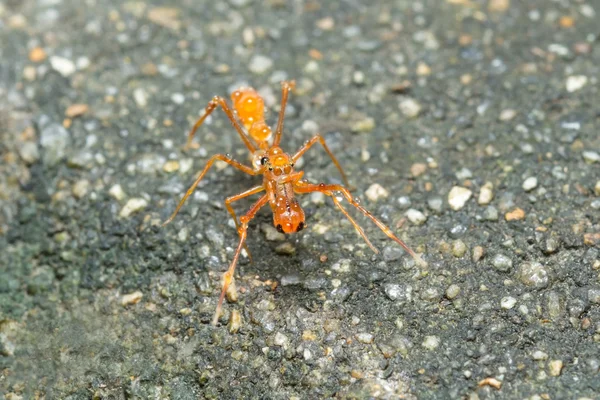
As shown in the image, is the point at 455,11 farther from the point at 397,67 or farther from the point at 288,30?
the point at 288,30

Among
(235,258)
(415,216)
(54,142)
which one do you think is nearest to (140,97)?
(54,142)

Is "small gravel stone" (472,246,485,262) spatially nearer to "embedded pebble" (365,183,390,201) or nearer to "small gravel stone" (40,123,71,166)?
"embedded pebble" (365,183,390,201)

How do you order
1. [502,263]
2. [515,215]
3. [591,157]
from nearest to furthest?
[502,263]
[515,215]
[591,157]

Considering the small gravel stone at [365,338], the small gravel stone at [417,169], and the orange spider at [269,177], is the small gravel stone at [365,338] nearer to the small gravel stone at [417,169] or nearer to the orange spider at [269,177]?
the orange spider at [269,177]

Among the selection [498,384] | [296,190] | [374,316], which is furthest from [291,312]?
[498,384]

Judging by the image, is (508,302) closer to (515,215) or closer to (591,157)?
(515,215)

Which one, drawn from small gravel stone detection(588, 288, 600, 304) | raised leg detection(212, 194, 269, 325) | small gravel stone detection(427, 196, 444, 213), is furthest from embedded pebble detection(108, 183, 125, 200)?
small gravel stone detection(588, 288, 600, 304)

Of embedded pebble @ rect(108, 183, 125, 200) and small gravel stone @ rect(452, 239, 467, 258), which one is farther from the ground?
embedded pebble @ rect(108, 183, 125, 200)
